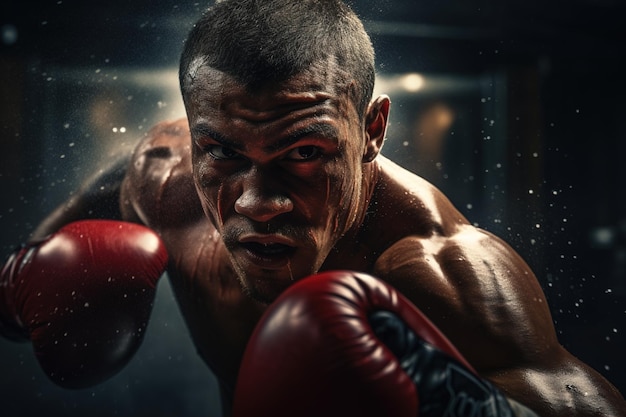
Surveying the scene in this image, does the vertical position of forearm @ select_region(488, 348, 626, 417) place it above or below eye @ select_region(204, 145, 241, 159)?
below

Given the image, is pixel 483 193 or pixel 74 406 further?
pixel 74 406

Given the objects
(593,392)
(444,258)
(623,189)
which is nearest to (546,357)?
(593,392)

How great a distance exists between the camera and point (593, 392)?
1.02 m

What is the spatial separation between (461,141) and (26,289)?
921mm

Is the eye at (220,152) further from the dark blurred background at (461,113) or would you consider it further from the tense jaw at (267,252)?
the dark blurred background at (461,113)

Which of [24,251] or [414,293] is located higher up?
[414,293]

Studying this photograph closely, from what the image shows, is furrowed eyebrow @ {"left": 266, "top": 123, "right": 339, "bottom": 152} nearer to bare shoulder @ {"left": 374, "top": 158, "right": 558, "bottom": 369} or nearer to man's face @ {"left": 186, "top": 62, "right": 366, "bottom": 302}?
man's face @ {"left": 186, "top": 62, "right": 366, "bottom": 302}

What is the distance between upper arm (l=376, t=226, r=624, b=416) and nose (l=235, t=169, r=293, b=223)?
0.88 feet

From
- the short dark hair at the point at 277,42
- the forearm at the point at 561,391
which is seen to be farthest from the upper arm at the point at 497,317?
the short dark hair at the point at 277,42

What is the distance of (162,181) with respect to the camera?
1481 mm

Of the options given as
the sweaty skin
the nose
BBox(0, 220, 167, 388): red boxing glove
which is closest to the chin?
the sweaty skin

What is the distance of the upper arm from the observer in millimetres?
1011

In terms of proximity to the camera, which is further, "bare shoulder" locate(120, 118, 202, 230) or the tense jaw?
"bare shoulder" locate(120, 118, 202, 230)

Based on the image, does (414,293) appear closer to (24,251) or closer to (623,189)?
(623,189)
